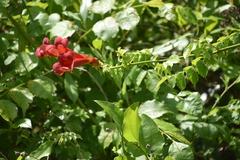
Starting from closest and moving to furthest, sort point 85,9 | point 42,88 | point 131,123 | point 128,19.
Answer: point 131,123, point 42,88, point 128,19, point 85,9

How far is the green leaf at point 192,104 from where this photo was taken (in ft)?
5.66

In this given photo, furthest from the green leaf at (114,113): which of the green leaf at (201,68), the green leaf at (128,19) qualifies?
the green leaf at (128,19)

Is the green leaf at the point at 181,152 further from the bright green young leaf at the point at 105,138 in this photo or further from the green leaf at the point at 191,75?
the bright green young leaf at the point at 105,138

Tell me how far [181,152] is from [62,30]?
2.83 feet

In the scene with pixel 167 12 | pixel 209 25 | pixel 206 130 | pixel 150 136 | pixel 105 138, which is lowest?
pixel 206 130

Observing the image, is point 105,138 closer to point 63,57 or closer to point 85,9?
point 63,57

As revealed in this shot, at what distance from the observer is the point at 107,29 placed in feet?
5.80

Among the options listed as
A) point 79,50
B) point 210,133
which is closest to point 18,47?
point 79,50

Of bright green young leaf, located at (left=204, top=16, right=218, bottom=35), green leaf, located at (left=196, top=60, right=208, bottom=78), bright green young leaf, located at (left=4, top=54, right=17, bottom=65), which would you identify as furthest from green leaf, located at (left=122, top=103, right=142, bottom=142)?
bright green young leaf, located at (left=204, top=16, right=218, bottom=35)

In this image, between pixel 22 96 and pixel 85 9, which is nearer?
pixel 22 96

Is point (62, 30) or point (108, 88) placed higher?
point (62, 30)

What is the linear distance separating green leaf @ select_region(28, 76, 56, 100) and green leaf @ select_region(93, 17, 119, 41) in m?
0.33

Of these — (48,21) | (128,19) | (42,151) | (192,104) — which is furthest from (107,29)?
(42,151)

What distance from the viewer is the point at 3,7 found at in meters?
1.66
